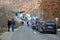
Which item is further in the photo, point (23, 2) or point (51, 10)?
point (23, 2)

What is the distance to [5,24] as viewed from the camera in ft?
136

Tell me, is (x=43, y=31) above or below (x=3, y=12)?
below

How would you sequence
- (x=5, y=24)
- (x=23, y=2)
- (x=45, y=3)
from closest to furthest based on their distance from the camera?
1. (x=5, y=24)
2. (x=45, y=3)
3. (x=23, y=2)

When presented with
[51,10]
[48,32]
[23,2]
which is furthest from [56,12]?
[23,2]

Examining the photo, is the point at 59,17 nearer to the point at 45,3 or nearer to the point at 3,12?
the point at 45,3

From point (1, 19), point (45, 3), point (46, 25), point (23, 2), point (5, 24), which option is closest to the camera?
point (46, 25)

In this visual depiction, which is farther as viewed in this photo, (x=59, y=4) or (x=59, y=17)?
(x=59, y=17)

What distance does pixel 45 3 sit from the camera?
45.2m

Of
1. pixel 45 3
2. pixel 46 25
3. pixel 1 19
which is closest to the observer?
→ pixel 46 25

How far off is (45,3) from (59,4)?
5706 mm

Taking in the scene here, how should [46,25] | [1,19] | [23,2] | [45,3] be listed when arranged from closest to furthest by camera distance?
[46,25] < [1,19] < [45,3] < [23,2]

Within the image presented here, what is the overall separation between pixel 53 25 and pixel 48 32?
2.21m

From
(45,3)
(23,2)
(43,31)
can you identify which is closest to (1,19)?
(43,31)

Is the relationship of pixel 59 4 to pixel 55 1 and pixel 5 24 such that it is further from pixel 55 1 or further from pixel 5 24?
pixel 5 24
